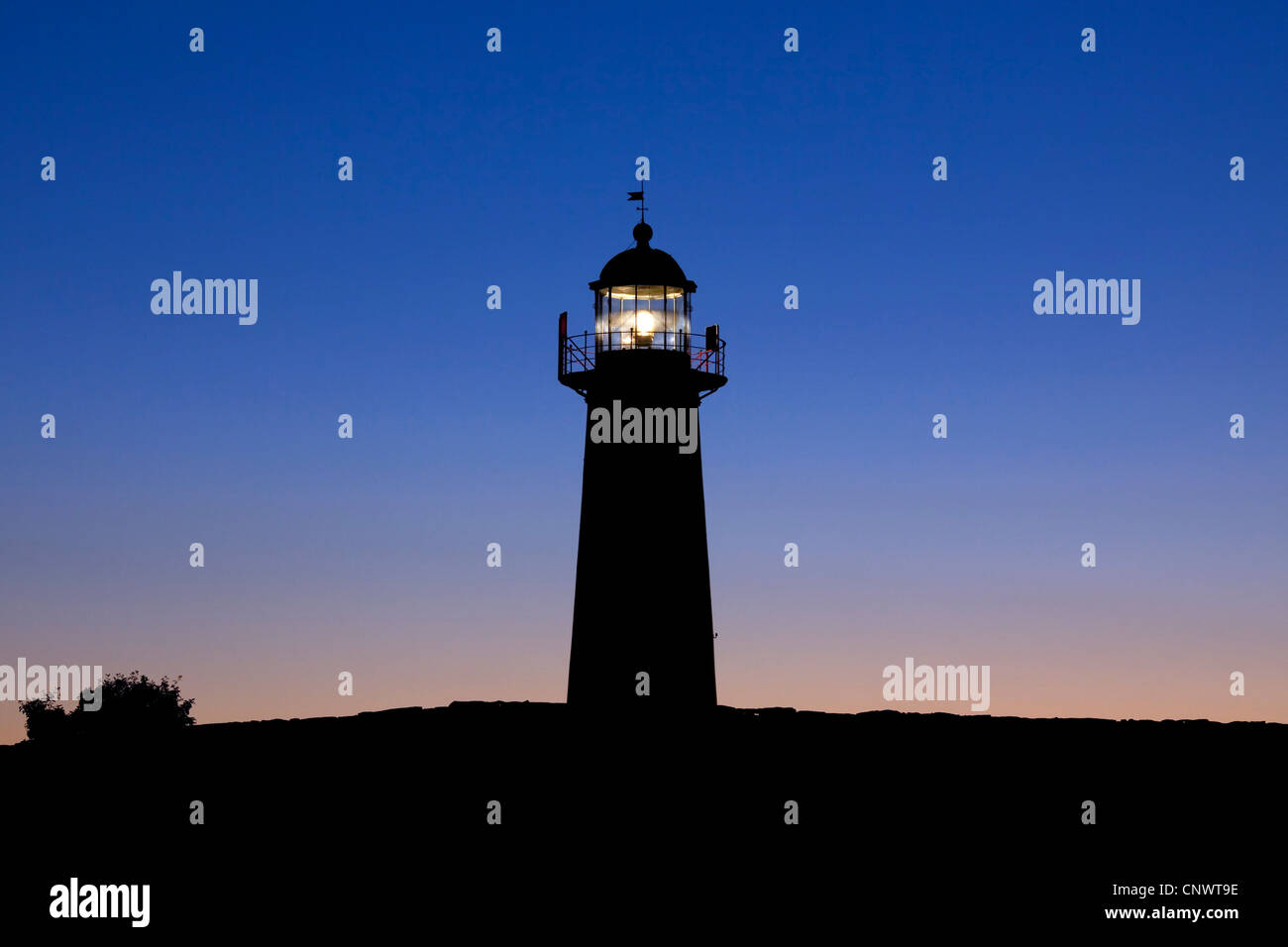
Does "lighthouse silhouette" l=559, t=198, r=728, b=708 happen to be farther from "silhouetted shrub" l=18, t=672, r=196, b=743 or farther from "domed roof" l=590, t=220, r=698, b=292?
"silhouetted shrub" l=18, t=672, r=196, b=743

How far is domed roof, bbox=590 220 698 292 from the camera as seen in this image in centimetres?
3616

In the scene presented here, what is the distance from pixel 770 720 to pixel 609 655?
3918 mm

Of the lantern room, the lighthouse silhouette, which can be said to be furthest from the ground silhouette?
the lantern room

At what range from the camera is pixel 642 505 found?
35812 mm

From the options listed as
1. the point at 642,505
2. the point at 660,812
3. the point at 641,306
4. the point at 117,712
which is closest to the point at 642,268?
the point at 641,306

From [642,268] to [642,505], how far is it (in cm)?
548

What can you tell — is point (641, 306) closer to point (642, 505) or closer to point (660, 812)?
point (642, 505)

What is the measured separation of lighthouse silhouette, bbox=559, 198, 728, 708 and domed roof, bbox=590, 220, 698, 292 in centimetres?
3

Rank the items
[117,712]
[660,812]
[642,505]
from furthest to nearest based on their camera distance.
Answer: [117,712], [642,505], [660,812]

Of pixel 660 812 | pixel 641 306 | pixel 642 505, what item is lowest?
pixel 660 812

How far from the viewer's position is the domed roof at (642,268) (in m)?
36.2

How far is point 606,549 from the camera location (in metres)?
35.9

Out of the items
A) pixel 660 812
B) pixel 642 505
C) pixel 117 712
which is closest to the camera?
pixel 660 812
